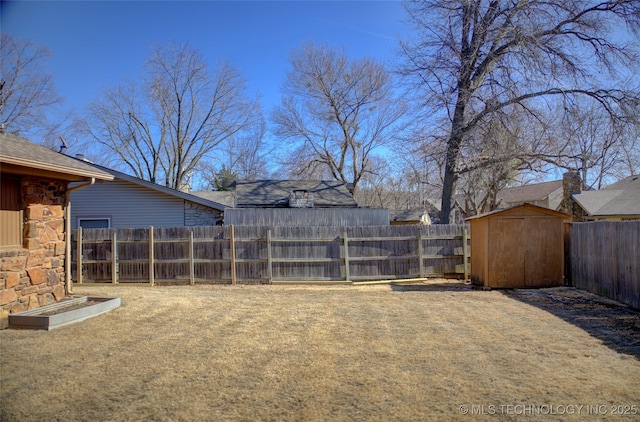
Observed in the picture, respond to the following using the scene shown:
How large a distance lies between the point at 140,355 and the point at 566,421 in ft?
14.0

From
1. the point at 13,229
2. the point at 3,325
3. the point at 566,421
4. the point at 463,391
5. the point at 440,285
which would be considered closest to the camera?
the point at 566,421

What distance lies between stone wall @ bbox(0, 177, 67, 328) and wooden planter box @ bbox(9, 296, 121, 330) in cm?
22

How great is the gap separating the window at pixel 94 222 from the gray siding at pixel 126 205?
0.10m

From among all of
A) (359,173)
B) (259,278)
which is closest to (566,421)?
(259,278)

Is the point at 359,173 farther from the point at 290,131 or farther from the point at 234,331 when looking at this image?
the point at 234,331

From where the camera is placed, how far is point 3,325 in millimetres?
5809

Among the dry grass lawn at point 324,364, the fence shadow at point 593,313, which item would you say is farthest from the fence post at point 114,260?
the fence shadow at point 593,313

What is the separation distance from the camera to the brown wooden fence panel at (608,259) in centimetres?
729

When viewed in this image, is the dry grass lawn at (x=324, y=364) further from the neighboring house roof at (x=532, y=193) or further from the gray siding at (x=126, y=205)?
the neighboring house roof at (x=532, y=193)

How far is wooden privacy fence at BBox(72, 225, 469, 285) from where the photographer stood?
11156mm

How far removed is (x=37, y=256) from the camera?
6.67 metres

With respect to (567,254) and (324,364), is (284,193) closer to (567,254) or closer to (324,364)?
(567,254)

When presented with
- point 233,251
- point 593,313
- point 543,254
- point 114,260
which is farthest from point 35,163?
point 543,254

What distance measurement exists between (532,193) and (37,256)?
38.5 metres
